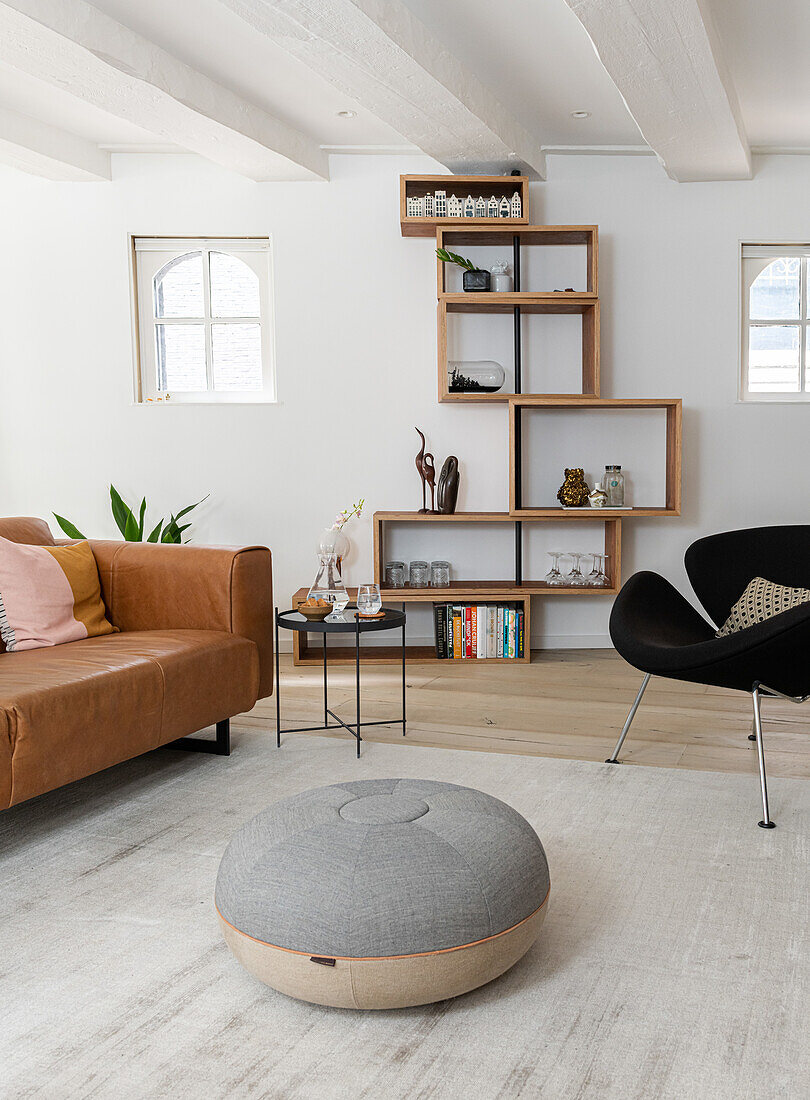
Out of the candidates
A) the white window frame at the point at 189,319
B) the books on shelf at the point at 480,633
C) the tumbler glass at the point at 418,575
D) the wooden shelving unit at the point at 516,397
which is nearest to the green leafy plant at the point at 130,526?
the white window frame at the point at 189,319

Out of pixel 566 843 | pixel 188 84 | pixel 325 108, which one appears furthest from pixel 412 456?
pixel 566 843

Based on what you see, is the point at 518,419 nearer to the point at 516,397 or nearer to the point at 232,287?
the point at 516,397

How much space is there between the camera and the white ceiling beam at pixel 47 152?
4094 mm

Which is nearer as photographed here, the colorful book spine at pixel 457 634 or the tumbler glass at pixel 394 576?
the colorful book spine at pixel 457 634

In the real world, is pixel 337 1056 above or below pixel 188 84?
below

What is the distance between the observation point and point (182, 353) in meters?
4.91

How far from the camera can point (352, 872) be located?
1.59m

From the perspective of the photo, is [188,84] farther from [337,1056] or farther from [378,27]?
Answer: [337,1056]

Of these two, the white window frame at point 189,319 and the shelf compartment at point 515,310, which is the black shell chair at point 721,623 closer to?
the shelf compartment at point 515,310

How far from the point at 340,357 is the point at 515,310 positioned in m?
0.90

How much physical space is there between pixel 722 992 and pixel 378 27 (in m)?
2.82

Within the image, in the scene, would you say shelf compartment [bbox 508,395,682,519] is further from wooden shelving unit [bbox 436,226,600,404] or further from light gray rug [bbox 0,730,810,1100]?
light gray rug [bbox 0,730,810,1100]

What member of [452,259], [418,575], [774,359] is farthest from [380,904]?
[774,359]

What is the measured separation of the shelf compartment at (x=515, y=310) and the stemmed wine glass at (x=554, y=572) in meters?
0.81
